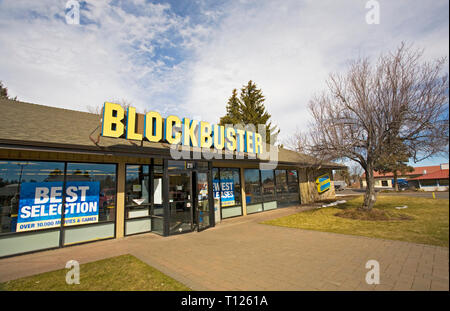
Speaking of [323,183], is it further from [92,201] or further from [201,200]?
[92,201]

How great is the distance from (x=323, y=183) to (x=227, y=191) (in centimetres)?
1194

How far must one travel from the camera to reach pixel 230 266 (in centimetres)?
528

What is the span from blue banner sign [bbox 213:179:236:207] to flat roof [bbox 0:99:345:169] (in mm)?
2786

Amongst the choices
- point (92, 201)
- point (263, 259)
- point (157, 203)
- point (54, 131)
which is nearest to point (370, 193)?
point (263, 259)

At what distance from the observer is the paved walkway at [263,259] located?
4223 millimetres

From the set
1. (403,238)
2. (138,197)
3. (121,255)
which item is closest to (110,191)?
(138,197)

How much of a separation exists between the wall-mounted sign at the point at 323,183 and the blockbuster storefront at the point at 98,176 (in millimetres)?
11121

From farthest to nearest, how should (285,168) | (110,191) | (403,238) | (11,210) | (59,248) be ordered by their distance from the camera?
(285,168), (110,191), (59,248), (11,210), (403,238)

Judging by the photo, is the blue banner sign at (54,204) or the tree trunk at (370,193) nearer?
the blue banner sign at (54,204)

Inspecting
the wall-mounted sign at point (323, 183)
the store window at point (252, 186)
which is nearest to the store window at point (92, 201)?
the store window at point (252, 186)

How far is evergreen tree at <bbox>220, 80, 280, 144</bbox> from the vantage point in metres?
34.0

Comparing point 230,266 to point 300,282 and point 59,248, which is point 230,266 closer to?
point 300,282

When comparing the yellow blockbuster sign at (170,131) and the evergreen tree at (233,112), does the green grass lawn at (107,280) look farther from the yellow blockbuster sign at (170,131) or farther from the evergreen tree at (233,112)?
the evergreen tree at (233,112)

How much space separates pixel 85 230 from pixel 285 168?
12769mm
